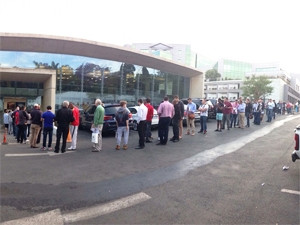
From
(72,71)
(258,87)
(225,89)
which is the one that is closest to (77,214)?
(72,71)

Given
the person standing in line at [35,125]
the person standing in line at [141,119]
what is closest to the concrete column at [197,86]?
the person standing in line at [141,119]

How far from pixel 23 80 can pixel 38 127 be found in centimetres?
1701

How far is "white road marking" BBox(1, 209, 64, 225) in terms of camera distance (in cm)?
376

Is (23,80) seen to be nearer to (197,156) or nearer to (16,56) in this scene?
(16,56)

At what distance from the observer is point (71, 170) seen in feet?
21.3

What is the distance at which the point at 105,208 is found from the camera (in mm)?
4277

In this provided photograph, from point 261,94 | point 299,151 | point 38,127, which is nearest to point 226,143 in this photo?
point 299,151

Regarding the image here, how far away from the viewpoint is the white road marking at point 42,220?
376 centimetres

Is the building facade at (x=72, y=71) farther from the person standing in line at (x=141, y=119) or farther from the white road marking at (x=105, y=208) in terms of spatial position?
the white road marking at (x=105, y=208)

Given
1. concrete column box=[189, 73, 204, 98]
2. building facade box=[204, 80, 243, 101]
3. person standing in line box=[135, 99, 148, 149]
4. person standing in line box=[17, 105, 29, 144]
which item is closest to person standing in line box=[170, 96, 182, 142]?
person standing in line box=[135, 99, 148, 149]

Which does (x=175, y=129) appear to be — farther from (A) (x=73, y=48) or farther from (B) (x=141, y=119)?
(A) (x=73, y=48)

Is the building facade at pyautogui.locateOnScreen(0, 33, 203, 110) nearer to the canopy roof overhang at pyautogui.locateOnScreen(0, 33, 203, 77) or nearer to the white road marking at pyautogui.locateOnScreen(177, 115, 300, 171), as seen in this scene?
the canopy roof overhang at pyautogui.locateOnScreen(0, 33, 203, 77)

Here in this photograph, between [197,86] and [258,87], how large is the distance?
4350cm

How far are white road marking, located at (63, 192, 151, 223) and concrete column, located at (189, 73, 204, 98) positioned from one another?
98.0ft
